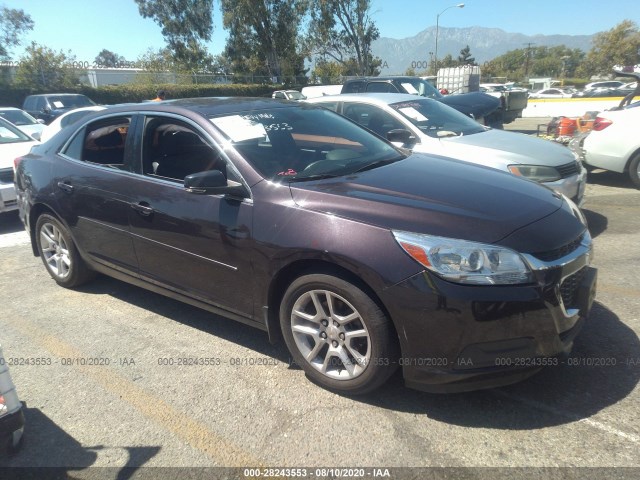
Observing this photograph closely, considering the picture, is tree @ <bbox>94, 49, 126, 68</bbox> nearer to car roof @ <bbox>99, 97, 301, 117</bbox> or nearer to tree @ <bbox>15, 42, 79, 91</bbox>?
tree @ <bbox>15, 42, 79, 91</bbox>

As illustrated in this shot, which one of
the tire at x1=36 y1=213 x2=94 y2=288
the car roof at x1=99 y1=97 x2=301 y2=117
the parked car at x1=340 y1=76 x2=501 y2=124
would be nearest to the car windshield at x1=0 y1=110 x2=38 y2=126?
the parked car at x1=340 y1=76 x2=501 y2=124

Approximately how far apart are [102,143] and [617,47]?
73.1 m

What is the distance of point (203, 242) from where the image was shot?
129 inches

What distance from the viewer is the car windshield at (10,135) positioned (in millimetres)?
8242

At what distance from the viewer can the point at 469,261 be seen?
2453 millimetres

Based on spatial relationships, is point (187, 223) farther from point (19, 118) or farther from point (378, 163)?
point (19, 118)

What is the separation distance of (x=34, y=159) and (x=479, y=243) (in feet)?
13.7

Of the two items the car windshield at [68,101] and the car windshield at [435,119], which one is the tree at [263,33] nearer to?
the car windshield at [68,101]

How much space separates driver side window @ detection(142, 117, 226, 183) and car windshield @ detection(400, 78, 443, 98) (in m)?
10.2

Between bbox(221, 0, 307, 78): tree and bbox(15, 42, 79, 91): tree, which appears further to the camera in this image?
bbox(221, 0, 307, 78): tree

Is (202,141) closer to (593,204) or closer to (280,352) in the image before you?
(280,352)

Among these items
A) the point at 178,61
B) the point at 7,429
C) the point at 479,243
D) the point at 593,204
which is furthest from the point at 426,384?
the point at 178,61

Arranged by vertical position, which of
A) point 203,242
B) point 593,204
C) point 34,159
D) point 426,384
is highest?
point 34,159

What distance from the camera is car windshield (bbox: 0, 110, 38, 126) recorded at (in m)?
12.8
